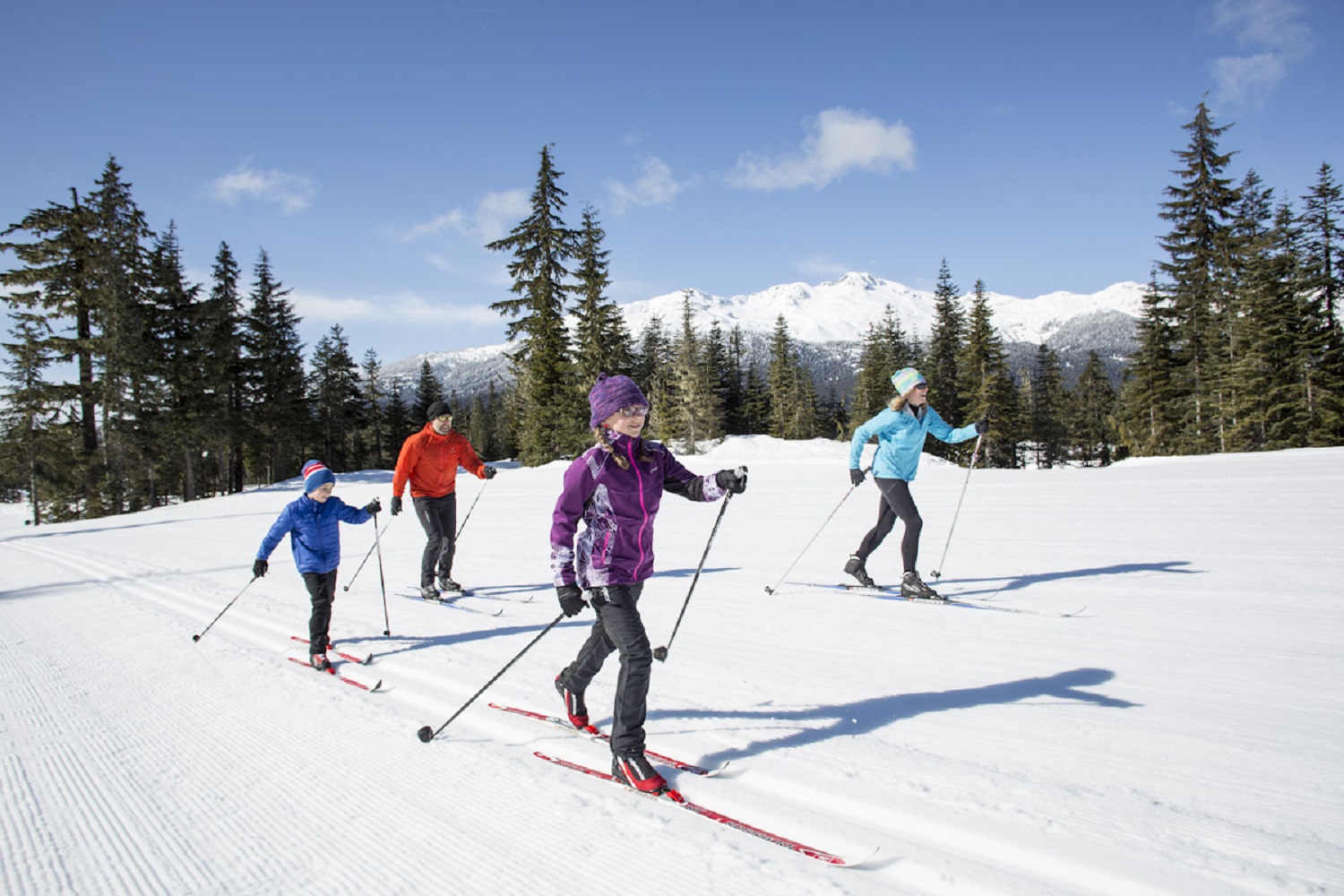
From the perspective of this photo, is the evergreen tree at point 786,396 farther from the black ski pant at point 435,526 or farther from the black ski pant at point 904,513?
the black ski pant at point 904,513

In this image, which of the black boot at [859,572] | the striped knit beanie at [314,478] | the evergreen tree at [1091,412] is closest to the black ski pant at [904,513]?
the black boot at [859,572]

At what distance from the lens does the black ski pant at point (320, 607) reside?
5387 millimetres

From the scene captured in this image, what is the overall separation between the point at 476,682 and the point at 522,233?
30.0 meters

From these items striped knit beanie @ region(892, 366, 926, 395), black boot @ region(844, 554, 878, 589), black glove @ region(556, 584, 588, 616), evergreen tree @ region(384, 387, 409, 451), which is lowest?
black boot @ region(844, 554, 878, 589)

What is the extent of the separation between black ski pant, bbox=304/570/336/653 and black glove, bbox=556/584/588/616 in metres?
3.16

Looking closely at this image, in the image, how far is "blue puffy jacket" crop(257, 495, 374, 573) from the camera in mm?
5477

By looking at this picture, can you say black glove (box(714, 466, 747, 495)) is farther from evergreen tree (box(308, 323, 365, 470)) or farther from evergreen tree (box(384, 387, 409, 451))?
evergreen tree (box(384, 387, 409, 451))

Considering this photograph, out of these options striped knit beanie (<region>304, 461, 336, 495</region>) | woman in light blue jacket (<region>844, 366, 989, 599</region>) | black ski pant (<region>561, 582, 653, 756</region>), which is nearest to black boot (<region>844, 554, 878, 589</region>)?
woman in light blue jacket (<region>844, 366, 989, 599</region>)

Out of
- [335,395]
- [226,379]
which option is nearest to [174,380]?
[226,379]

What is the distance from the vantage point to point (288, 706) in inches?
179

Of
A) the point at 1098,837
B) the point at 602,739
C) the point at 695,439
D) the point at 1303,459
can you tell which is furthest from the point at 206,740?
the point at 695,439

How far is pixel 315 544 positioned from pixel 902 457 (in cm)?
559

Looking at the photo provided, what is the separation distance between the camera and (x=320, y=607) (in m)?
5.46

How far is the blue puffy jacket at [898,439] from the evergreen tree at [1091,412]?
7424 centimetres
